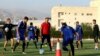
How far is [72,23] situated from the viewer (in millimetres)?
127250

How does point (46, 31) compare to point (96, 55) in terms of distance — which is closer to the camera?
point (96, 55)

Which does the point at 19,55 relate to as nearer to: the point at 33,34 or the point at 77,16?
the point at 33,34

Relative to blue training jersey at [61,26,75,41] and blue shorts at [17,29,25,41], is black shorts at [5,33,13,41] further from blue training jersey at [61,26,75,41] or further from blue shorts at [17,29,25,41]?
blue training jersey at [61,26,75,41]

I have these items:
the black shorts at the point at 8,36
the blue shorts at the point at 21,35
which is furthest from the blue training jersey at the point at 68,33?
the black shorts at the point at 8,36

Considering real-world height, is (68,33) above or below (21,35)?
above

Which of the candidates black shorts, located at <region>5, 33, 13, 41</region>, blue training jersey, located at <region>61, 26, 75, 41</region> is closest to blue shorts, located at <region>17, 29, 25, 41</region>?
black shorts, located at <region>5, 33, 13, 41</region>

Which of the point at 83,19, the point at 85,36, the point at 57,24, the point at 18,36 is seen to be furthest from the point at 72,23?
the point at 18,36

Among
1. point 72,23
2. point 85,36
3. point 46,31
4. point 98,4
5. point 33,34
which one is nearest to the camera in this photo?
point 46,31

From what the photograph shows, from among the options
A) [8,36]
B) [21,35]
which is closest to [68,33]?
[21,35]

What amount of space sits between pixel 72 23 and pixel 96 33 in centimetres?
9971

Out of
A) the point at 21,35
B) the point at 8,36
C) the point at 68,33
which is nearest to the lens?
the point at 68,33

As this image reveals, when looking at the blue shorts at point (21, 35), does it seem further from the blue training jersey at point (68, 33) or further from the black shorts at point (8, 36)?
the blue training jersey at point (68, 33)

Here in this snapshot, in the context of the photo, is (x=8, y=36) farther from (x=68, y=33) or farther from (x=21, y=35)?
(x=68, y=33)

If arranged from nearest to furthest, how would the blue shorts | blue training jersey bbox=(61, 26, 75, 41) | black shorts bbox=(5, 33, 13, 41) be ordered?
blue training jersey bbox=(61, 26, 75, 41), the blue shorts, black shorts bbox=(5, 33, 13, 41)
